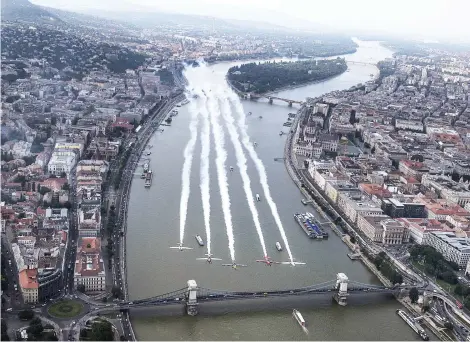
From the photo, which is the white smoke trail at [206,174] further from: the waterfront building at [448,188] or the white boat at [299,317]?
the waterfront building at [448,188]

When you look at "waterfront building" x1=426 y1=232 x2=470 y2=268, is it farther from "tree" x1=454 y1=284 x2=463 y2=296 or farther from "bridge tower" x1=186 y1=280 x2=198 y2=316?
"bridge tower" x1=186 y1=280 x2=198 y2=316

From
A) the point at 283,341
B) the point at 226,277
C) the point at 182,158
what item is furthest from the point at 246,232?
the point at 182,158

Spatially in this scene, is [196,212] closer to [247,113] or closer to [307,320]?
[307,320]

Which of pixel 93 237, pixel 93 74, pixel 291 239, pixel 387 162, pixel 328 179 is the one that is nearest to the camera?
pixel 93 237

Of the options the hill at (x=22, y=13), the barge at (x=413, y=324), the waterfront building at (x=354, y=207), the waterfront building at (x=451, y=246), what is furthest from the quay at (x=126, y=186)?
the hill at (x=22, y=13)

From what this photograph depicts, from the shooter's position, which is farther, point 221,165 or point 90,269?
point 221,165

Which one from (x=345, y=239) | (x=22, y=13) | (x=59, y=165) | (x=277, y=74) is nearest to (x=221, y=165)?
(x=59, y=165)

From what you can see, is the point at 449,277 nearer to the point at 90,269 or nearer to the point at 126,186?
the point at 90,269
